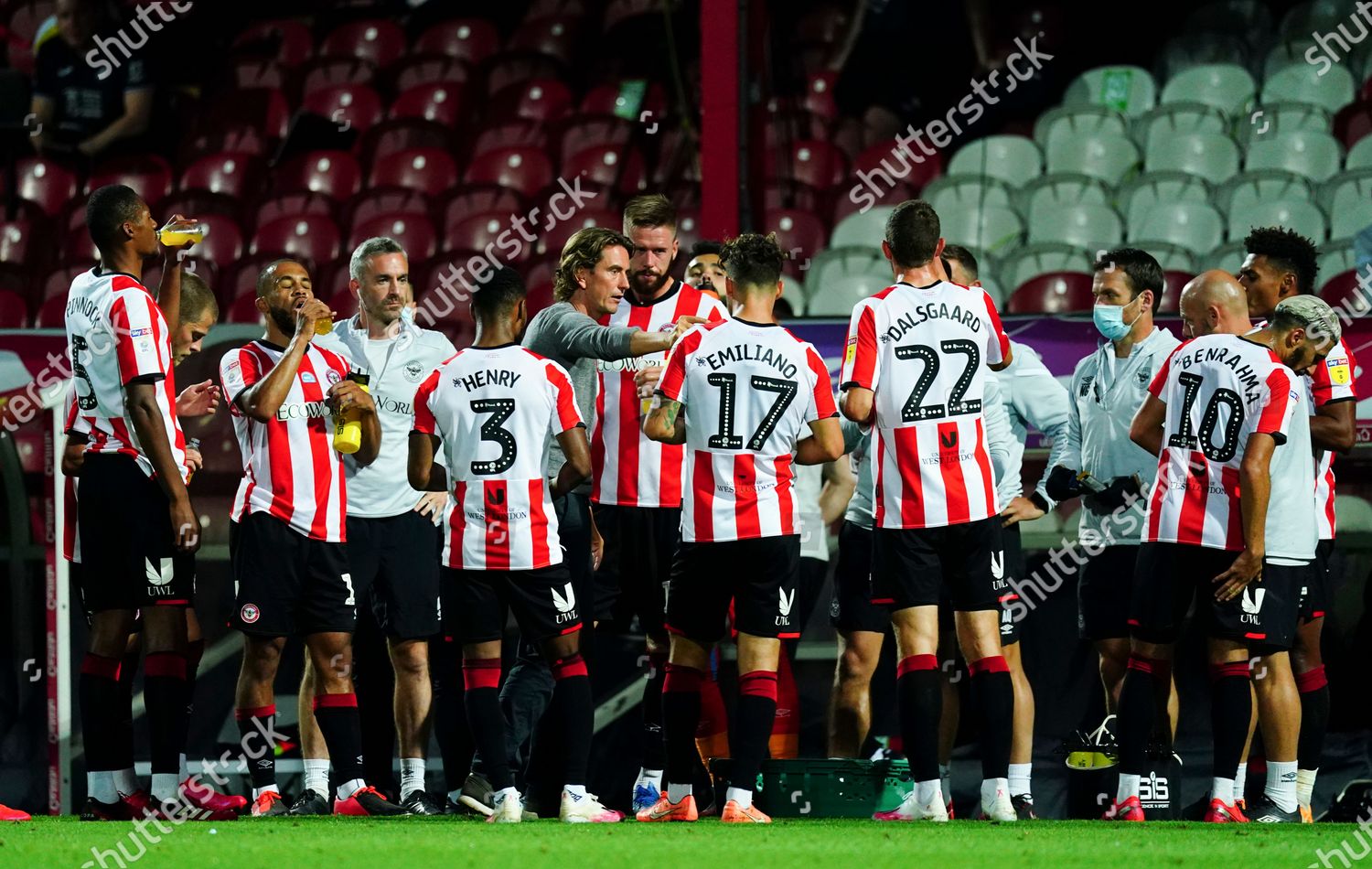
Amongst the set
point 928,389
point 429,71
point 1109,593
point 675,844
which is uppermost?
point 429,71

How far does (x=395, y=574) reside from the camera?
20.9ft

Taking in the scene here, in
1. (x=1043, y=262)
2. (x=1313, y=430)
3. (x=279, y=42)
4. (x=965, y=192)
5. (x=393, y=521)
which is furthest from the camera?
(x=279, y=42)

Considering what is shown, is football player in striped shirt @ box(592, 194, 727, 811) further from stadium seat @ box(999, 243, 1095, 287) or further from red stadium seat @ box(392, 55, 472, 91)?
red stadium seat @ box(392, 55, 472, 91)

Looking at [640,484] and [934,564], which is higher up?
[640,484]

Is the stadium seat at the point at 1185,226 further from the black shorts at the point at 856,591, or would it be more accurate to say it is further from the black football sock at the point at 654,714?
the black football sock at the point at 654,714

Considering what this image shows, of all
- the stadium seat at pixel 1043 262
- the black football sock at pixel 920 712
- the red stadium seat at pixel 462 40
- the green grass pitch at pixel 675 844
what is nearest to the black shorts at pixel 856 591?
the black football sock at pixel 920 712

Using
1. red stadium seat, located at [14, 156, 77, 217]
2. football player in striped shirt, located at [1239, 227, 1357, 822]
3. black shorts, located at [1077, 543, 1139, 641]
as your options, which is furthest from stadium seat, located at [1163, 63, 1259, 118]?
red stadium seat, located at [14, 156, 77, 217]

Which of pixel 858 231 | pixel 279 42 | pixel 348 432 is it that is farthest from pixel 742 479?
pixel 279 42

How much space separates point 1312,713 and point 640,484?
2.48 metres

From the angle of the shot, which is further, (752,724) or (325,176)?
(325,176)

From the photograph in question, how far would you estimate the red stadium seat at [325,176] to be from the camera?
11.6 m

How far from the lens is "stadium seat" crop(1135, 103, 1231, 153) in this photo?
430 inches

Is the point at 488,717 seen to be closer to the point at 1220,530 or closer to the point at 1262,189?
the point at 1220,530

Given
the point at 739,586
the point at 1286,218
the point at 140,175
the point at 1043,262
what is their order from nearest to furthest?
the point at 739,586 → the point at 1043,262 → the point at 1286,218 → the point at 140,175
